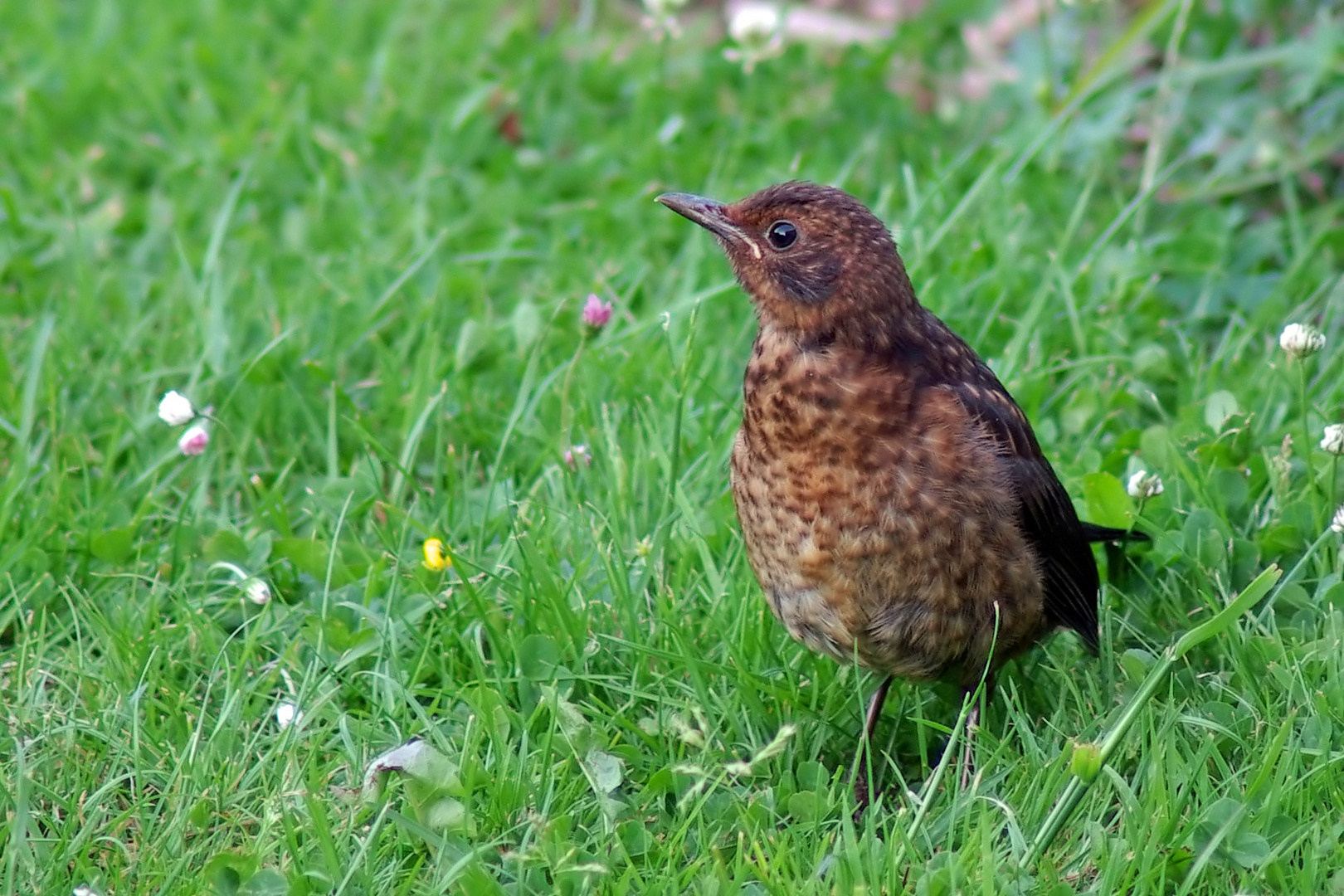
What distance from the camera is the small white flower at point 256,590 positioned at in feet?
13.5

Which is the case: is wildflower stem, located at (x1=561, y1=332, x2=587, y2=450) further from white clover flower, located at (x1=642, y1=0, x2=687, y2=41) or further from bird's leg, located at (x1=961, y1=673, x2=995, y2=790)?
white clover flower, located at (x1=642, y1=0, x2=687, y2=41)

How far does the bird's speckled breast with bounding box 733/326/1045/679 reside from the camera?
3.64 m

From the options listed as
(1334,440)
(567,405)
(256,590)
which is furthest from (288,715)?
(1334,440)

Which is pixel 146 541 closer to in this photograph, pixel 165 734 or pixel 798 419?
pixel 165 734

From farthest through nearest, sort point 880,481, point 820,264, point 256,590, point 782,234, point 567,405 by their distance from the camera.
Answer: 1. point 567,405
2. point 256,590
3. point 782,234
4. point 820,264
5. point 880,481

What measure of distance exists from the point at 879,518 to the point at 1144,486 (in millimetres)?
960

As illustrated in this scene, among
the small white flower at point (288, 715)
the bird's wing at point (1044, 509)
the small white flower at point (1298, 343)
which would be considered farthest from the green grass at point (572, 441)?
the small white flower at point (1298, 343)

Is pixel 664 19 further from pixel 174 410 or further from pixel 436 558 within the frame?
pixel 436 558

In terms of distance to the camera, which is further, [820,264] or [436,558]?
[436,558]

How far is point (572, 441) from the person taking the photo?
4.84 meters

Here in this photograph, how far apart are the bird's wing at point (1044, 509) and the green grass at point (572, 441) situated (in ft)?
0.54

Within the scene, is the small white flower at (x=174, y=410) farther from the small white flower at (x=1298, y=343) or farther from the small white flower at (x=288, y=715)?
the small white flower at (x=1298, y=343)

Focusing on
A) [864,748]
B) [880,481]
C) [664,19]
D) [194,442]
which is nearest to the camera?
[880,481]

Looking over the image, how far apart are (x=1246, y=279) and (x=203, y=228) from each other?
362 cm
